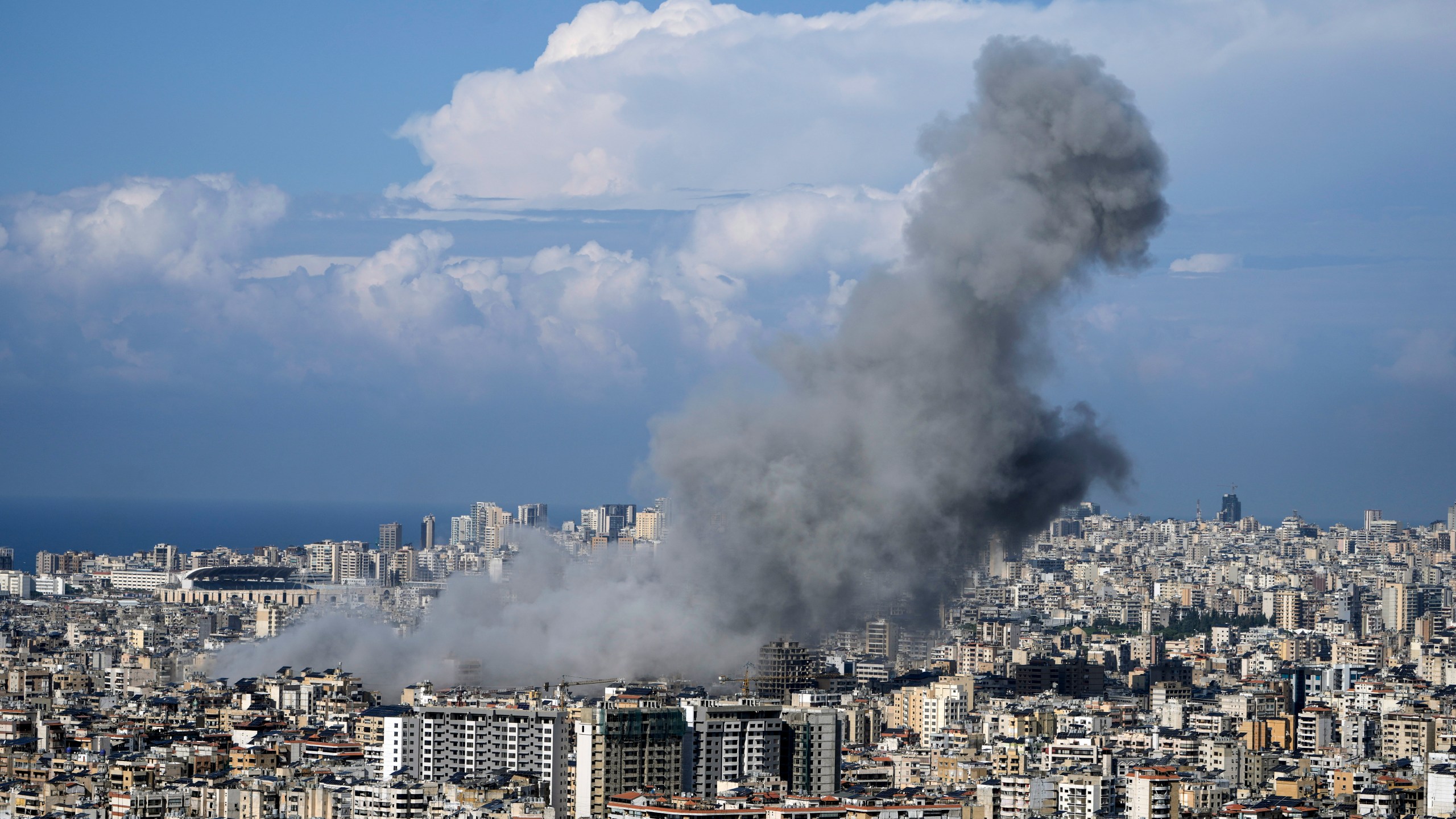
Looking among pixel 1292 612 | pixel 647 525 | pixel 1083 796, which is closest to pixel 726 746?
pixel 1083 796

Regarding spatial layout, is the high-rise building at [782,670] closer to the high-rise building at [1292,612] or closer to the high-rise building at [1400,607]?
the high-rise building at [1400,607]

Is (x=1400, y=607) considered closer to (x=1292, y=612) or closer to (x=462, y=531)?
(x=1292, y=612)

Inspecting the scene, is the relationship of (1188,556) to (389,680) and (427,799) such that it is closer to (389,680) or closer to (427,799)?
(389,680)

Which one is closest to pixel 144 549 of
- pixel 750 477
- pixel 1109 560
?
pixel 1109 560

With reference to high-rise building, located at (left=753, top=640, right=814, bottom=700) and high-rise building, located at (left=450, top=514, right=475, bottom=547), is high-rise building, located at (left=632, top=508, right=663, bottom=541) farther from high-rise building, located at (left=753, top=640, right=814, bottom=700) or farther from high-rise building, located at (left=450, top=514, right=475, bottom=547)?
high-rise building, located at (left=753, top=640, right=814, bottom=700)

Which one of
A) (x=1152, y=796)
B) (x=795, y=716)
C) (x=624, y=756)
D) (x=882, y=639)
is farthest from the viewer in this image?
(x=882, y=639)

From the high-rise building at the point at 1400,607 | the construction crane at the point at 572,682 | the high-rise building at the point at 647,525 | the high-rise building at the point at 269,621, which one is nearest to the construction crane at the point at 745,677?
the construction crane at the point at 572,682
